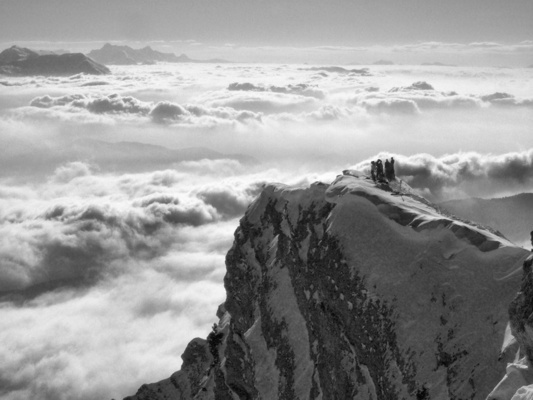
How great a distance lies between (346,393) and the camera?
233ft

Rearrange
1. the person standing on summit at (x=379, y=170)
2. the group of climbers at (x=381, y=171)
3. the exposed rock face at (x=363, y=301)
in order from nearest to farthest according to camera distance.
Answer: the exposed rock face at (x=363, y=301) → the person standing on summit at (x=379, y=170) → the group of climbers at (x=381, y=171)

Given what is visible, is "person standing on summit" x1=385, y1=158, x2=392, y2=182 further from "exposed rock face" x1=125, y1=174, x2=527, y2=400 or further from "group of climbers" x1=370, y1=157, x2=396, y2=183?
"exposed rock face" x1=125, y1=174, x2=527, y2=400

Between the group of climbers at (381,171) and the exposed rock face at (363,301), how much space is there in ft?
15.0

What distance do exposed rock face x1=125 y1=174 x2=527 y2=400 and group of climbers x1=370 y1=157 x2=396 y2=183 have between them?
456 centimetres

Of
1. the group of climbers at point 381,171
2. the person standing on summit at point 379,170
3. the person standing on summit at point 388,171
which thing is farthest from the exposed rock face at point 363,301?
the person standing on summit at point 388,171

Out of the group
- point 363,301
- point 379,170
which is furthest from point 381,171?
point 363,301

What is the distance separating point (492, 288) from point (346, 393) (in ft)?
77.0

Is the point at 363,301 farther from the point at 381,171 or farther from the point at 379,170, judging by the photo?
the point at 381,171

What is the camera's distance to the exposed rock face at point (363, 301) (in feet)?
205

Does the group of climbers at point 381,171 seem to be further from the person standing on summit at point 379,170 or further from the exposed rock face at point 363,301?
the exposed rock face at point 363,301

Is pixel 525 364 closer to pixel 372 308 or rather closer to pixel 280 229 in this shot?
pixel 372 308

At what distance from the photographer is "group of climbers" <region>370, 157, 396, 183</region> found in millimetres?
91681

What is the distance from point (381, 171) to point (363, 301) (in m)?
29.8

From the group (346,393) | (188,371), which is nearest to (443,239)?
(346,393)
